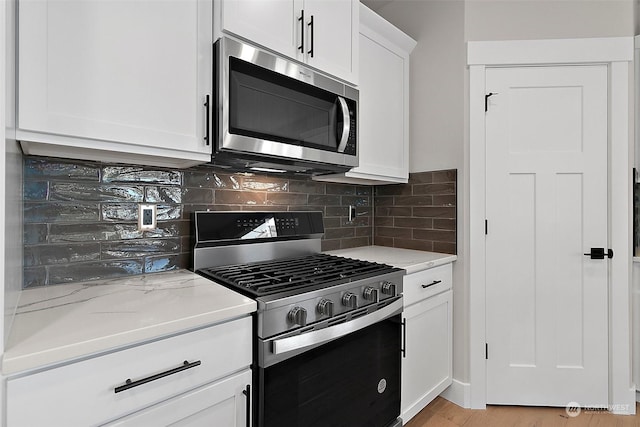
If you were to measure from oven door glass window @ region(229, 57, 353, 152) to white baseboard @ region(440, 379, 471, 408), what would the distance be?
169 cm

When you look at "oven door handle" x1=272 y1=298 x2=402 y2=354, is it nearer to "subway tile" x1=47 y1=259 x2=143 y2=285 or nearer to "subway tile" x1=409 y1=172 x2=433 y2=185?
"subway tile" x1=47 y1=259 x2=143 y2=285

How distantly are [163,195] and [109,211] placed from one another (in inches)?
8.7

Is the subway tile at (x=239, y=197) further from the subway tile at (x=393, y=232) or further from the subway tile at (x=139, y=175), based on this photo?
the subway tile at (x=393, y=232)

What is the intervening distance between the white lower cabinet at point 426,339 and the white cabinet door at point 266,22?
4.22ft

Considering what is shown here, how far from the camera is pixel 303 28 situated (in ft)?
4.97

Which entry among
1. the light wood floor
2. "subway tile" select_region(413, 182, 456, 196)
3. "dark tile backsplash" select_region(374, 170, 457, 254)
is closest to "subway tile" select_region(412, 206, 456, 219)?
"dark tile backsplash" select_region(374, 170, 457, 254)

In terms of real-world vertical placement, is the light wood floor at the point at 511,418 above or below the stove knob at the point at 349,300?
below

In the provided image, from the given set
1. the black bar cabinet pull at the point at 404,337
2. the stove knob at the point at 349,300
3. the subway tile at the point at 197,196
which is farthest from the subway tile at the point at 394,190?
the subway tile at the point at 197,196

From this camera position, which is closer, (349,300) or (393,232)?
(349,300)

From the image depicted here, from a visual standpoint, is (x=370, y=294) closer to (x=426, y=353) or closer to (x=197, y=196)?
(x=426, y=353)

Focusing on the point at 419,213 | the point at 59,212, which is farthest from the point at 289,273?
the point at 419,213

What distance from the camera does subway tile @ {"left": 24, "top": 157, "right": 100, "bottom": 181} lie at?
1198 millimetres

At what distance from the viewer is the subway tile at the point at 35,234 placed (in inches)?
46.2

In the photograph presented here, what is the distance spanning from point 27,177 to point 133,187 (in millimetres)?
341
